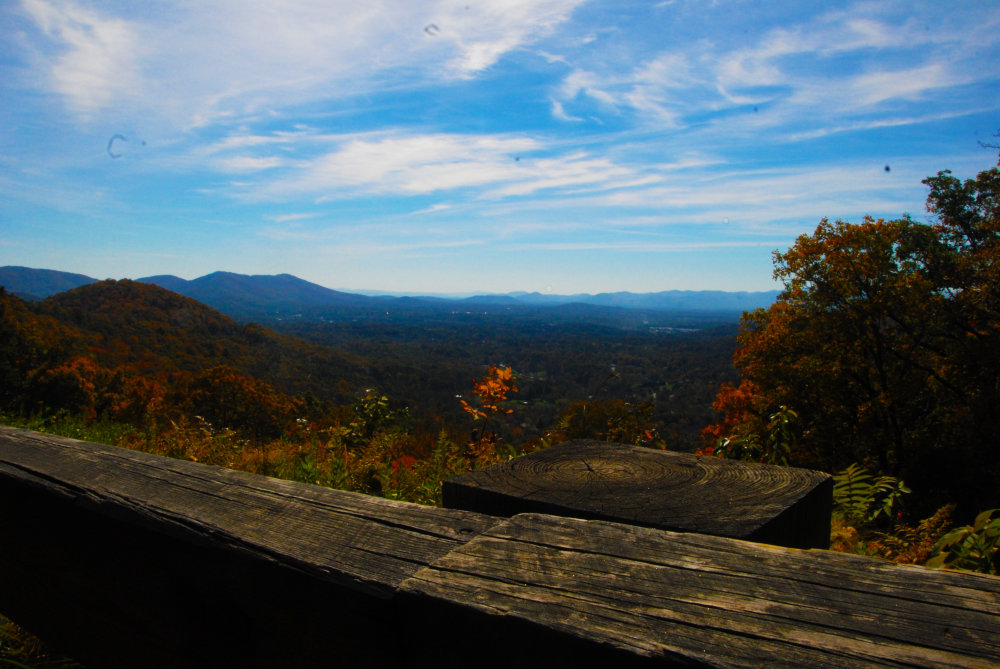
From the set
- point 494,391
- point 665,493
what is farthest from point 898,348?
point 665,493

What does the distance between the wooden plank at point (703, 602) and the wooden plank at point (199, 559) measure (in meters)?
0.14

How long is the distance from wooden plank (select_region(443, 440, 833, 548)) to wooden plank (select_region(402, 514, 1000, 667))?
648 millimetres

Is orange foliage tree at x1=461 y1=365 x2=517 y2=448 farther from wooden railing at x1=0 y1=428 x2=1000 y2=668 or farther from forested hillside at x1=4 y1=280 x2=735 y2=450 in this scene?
wooden railing at x1=0 y1=428 x2=1000 y2=668

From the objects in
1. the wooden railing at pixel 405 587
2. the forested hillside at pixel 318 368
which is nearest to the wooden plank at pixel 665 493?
the wooden railing at pixel 405 587

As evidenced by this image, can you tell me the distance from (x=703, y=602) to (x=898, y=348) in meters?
24.3

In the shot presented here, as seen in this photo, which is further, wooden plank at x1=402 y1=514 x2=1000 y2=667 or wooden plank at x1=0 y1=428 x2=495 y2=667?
wooden plank at x1=0 y1=428 x2=495 y2=667

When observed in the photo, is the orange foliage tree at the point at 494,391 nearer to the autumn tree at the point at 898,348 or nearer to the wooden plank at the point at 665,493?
the wooden plank at the point at 665,493

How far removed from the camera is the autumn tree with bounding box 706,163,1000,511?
60.4ft

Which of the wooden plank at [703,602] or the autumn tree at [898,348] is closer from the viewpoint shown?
the wooden plank at [703,602]

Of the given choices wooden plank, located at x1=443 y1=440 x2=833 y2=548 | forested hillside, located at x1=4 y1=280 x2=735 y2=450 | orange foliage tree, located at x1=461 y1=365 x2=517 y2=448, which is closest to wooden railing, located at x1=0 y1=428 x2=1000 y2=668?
wooden plank, located at x1=443 y1=440 x2=833 y2=548

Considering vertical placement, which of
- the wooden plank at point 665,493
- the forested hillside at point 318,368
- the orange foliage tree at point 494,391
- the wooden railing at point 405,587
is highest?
the wooden railing at point 405,587

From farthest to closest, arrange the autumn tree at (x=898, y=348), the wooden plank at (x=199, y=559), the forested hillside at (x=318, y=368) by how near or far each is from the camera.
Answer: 1. the autumn tree at (x=898, y=348)
2. the forested hillside at (x=318, y=368)
3. the wooden plank at (x=199, y=559)

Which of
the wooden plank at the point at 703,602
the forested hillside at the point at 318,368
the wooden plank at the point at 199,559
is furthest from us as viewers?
the forested hillside at the point at 318,368

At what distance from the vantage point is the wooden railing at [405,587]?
26.4 inches
